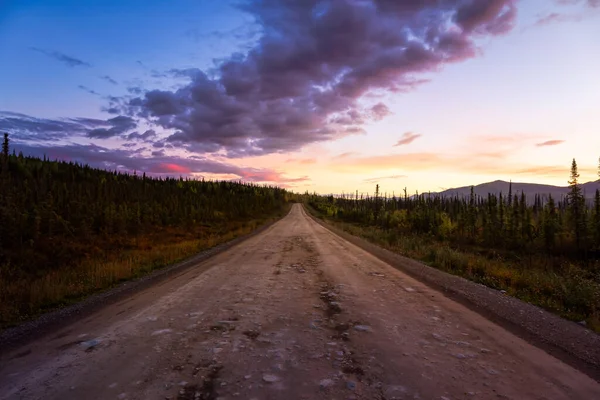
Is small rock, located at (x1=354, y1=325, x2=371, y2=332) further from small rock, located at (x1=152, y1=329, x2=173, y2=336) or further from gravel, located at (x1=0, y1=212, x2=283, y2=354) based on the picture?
gravel, located at (x1=0, y1=212, x2=283, y2=354)

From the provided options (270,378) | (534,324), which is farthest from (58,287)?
(534,324)

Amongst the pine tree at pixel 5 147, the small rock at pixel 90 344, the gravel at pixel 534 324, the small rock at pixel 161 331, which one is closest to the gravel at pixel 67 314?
the small rock at pixel 90 344

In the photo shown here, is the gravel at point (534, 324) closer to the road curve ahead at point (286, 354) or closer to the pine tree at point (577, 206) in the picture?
the road curve ahead at point (286, 354)

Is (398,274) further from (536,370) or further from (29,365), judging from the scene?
(29,365)

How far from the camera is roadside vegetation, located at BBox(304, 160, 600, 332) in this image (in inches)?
313

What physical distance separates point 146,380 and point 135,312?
305 centimetres

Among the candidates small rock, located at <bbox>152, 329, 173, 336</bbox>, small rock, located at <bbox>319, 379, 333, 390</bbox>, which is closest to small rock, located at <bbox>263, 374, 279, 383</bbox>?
small rock, located at <bbox>319, 379, 333, 390</bbox>

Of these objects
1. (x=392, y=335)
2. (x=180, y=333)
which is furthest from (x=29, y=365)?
(x=392, y=335)

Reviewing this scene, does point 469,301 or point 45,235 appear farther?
point 45,235

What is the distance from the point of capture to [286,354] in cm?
419

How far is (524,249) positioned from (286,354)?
3641 centimetres

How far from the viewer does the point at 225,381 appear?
137 inches

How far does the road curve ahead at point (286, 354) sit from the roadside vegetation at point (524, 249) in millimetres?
3009

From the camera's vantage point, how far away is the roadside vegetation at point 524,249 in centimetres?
795
